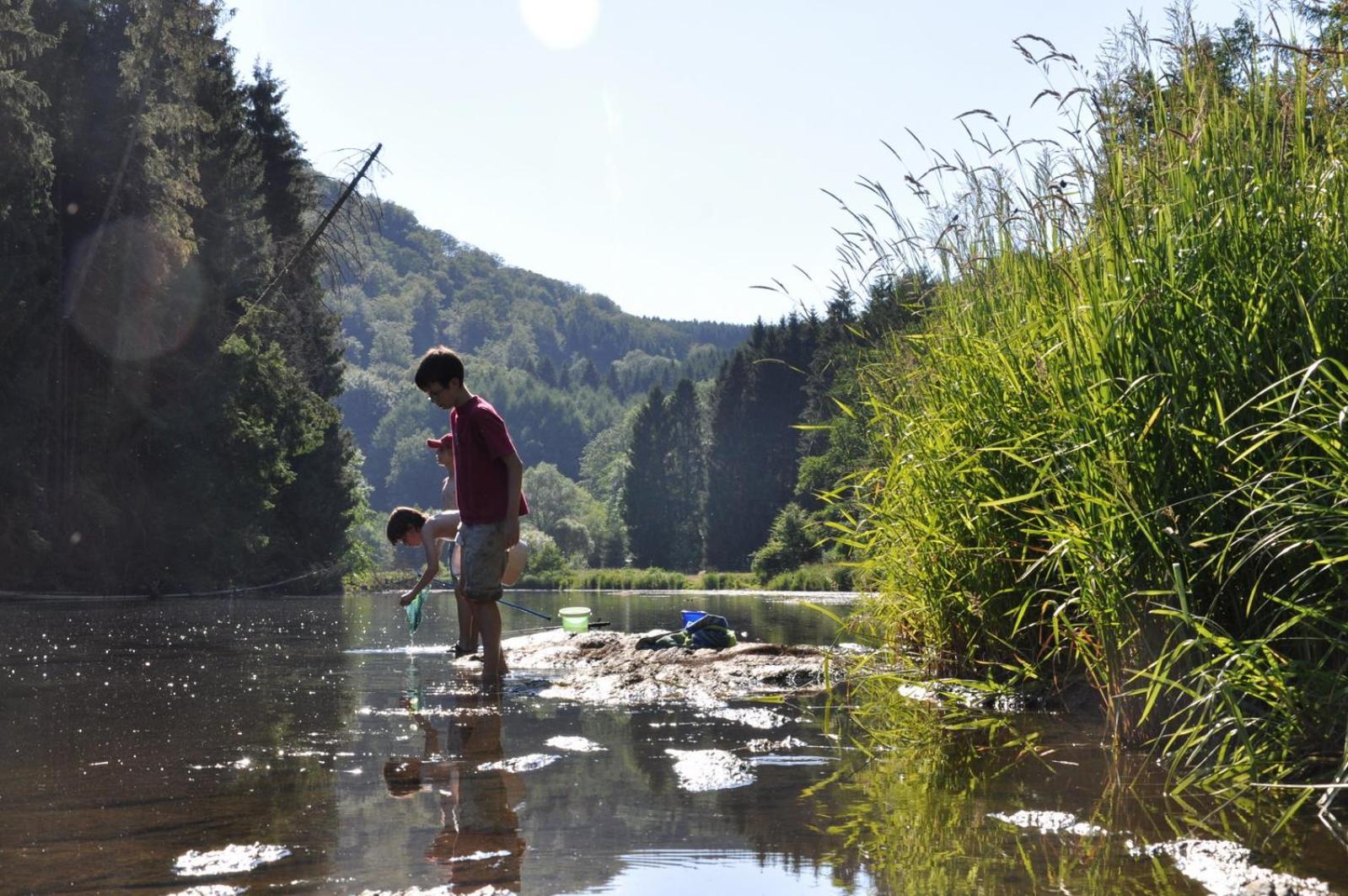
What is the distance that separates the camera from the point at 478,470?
7.29 m

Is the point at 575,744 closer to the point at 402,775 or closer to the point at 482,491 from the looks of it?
the point at 402,775

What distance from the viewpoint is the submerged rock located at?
6.92m

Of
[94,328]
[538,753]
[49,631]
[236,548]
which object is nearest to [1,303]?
[94,328]

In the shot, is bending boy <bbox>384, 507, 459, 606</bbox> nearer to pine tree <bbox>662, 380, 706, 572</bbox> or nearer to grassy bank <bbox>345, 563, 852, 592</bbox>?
grassy bank <bbox>345, 563, 852, 592</bbox>

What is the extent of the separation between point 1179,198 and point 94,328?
30.1 meters

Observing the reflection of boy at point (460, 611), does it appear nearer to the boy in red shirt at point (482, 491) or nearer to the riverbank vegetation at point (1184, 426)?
the boy in red shirt at point (482, 491)

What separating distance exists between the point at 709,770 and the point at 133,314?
3003 cm

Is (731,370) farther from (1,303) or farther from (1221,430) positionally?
(1221,430)

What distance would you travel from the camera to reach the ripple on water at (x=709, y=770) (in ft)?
13.8

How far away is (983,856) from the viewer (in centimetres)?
316

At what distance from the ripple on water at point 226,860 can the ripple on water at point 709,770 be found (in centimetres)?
139

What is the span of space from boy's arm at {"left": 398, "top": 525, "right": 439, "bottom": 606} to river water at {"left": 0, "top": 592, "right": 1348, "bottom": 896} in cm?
235

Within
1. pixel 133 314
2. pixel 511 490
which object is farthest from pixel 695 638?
pixel 133 314

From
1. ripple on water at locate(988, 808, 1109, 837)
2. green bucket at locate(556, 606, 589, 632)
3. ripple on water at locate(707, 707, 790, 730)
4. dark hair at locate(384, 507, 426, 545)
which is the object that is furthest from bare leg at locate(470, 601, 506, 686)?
ripple on water at locate(988, 808, 1109, 837)
